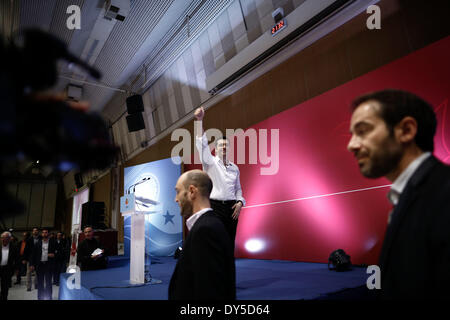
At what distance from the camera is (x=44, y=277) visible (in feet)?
20.1

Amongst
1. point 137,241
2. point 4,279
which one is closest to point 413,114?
point 137,241

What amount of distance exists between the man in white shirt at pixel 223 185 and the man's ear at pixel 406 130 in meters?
1.80

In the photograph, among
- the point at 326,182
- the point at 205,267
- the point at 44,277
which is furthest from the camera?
the point at 44,277

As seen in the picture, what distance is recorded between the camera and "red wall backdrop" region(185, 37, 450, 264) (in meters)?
2.79

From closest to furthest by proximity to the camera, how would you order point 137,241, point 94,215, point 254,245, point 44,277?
point 137,241, point 254,245, point 44,277, point 94,215

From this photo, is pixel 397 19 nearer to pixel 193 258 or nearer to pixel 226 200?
pixel 226 200

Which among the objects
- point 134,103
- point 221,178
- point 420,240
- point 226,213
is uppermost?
point 134,103

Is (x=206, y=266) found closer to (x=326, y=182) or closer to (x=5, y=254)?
(x=326, y=182)

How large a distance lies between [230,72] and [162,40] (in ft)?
8.05

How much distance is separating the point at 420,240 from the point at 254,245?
13.7ft

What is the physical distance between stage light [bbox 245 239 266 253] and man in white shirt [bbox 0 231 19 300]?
16.2ft

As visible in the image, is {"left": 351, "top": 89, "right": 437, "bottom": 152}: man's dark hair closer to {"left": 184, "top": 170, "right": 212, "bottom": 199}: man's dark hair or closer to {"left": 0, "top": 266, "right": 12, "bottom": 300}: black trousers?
{"left": 184, "top": 170, "right": 212, "bottom": 199}: man's dark hair

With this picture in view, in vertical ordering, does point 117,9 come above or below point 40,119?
above

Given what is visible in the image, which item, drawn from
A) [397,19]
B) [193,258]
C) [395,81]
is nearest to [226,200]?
[193,258]
